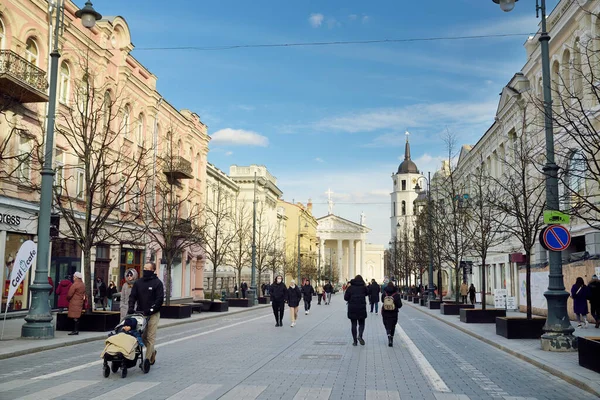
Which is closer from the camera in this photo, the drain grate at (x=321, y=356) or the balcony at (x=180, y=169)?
the drain grate at (x=321, y=356)

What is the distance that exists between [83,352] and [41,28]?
55.7 feet

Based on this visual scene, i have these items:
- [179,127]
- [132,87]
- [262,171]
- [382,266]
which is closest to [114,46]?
[132,87]

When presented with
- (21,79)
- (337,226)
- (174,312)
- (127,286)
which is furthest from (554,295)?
(337,226)

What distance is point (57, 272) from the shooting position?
27391 mm

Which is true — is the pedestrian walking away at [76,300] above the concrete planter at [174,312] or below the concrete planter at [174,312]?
above

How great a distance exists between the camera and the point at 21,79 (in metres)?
22.2

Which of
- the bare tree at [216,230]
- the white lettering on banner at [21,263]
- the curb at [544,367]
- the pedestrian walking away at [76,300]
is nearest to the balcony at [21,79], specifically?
the white lettering on banner at [21,263]

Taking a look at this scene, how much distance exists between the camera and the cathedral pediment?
146750 millimetres

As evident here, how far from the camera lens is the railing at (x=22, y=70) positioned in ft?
69.8

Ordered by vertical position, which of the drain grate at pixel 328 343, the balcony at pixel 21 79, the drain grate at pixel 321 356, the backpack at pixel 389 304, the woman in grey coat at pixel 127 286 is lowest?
the drain grate at pixel 328 343

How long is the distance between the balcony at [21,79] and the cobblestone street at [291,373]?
430 inches

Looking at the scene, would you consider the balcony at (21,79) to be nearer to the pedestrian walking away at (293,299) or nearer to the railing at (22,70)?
the railing at (22,70)

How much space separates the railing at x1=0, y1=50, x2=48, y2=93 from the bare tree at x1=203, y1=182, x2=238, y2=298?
11238 millimetres

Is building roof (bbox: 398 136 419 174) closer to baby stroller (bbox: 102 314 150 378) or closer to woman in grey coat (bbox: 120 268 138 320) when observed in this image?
woman in grey coat (bbox: 120 268 138 320)
